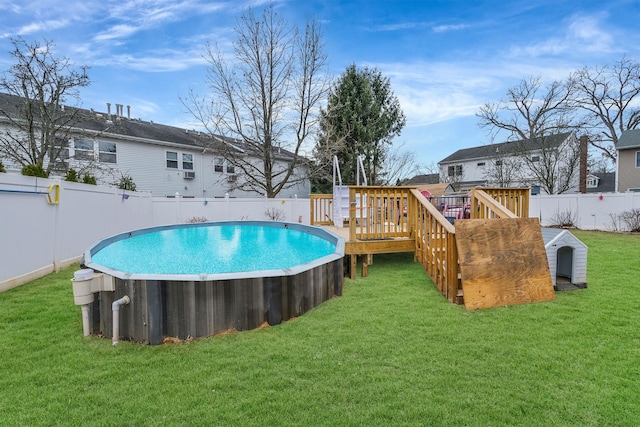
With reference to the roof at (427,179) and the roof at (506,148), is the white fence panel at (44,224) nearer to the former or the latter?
the roof at (506,148)

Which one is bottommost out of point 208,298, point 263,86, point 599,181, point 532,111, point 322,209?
point 208,298

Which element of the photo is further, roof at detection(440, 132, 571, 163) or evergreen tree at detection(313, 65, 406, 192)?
roof at detection(440, 132, 571, 163)

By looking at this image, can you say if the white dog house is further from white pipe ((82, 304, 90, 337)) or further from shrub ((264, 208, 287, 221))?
shrub ((264, 208, 287, 221))

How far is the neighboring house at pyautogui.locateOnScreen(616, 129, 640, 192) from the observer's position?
1747 cm

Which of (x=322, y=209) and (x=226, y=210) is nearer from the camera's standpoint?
(x=322, y=209)

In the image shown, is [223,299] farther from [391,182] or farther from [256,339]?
[391,182]

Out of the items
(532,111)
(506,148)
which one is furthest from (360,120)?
(532,111)

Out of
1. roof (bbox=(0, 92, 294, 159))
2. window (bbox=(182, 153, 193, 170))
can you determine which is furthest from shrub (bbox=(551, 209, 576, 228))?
window (bbox=(182, 153, 193, 170))

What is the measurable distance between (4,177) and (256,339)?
15.6 feet

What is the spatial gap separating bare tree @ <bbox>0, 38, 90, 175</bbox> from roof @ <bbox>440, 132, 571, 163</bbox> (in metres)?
23.6

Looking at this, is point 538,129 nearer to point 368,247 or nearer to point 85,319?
point 368,247

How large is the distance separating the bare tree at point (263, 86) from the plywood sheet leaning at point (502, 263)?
42.2 feet

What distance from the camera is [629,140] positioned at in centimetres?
1775

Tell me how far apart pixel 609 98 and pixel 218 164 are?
25602 mm
